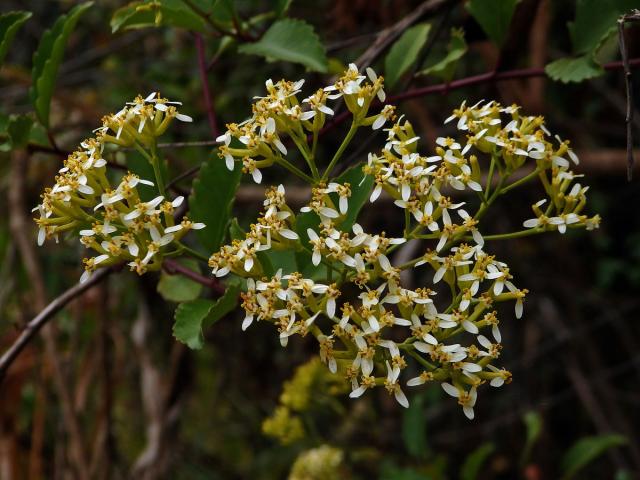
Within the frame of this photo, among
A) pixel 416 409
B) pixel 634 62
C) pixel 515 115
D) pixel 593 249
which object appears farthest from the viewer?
pixel 593 249

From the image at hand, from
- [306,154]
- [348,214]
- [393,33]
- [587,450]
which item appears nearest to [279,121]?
[306,154]

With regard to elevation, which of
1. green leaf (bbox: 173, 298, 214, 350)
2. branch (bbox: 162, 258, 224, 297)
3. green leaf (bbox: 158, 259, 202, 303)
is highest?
green leaf (bbox: 173, 298, 214, 350)

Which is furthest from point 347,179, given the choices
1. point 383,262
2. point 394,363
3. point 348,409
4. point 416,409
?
point 348,409

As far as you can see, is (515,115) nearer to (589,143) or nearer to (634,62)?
(634,62)

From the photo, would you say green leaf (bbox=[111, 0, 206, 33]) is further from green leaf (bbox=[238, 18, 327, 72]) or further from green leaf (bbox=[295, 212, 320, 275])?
green leaf (bbox=[295, 212, 320, 275])

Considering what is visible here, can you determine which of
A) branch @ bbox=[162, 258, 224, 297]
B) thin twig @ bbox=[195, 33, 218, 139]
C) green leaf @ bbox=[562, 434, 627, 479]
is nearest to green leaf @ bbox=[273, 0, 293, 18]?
thin twig @ bbox=[195, 33, 218, 139]
